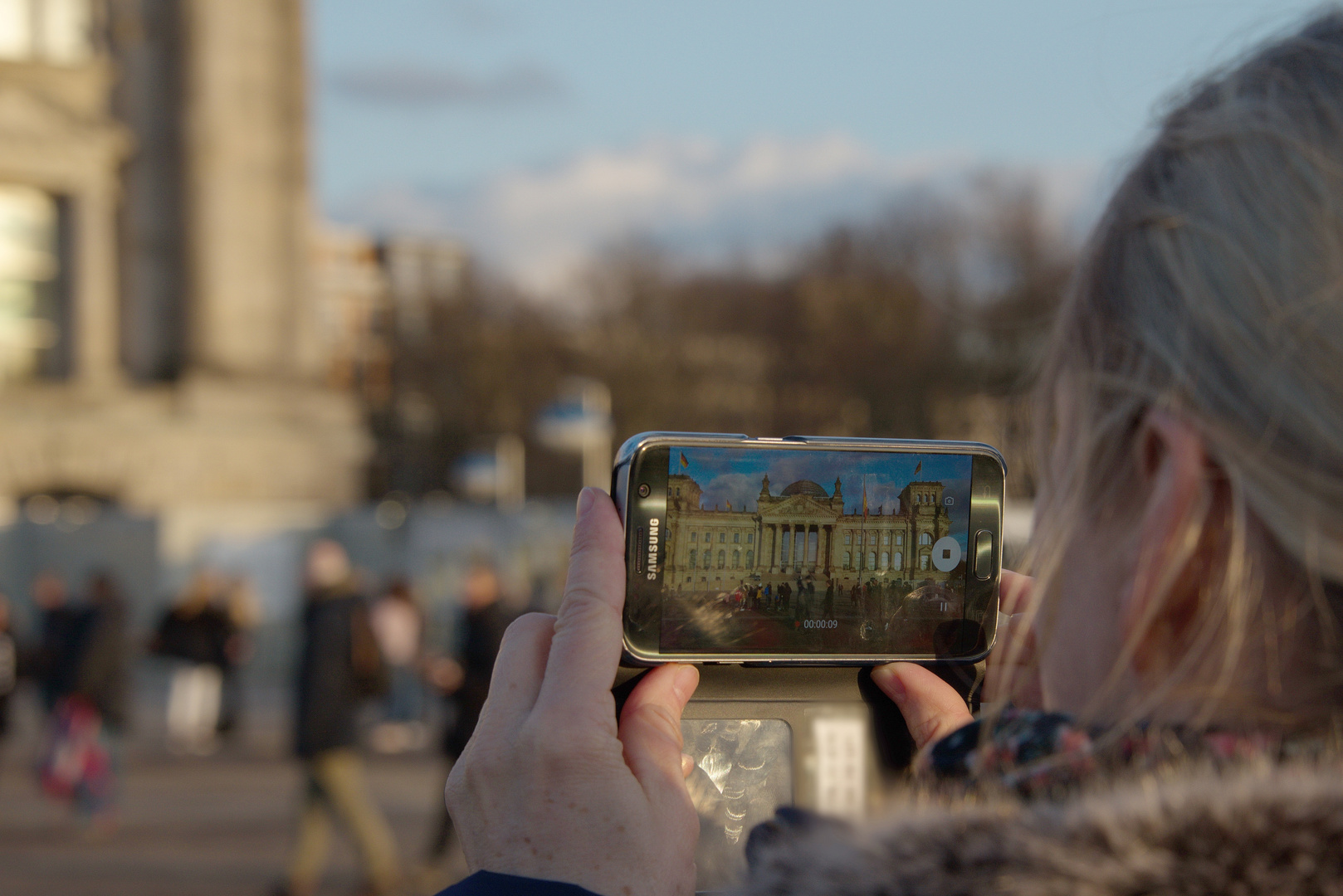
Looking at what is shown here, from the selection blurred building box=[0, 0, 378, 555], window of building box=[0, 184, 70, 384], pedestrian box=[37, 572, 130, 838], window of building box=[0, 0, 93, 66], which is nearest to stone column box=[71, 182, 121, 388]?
blurred building box=[0, 0, 378, 555]

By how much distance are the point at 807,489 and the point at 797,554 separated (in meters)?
0.07

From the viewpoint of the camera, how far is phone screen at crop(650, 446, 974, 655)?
1601 millimetres

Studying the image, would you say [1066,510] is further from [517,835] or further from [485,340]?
[485,340]

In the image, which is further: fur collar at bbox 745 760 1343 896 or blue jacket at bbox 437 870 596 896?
blue jacket at bbox 437 870 596 896

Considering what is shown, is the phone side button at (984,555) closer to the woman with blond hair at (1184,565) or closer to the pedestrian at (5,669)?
the woman with blond hair at (1184,565)

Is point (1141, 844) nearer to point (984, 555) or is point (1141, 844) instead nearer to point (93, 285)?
point (984, 555)

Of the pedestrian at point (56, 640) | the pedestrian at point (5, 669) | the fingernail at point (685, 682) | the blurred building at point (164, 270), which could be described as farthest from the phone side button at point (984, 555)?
the blurred building at point (164, 270)

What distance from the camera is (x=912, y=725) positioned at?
153cm

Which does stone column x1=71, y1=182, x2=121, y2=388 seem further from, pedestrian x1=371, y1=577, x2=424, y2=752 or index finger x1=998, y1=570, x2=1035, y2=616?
index finger x1=998, y1=570, x2=1035, y2=616

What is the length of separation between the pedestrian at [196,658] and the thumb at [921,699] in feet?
49.4

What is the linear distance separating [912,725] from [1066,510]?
469 mm

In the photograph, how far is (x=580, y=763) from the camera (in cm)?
133

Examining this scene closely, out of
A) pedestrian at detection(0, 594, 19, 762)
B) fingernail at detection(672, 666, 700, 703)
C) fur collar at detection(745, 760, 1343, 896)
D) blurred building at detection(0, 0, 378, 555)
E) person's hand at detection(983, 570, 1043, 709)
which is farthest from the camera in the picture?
blurred building at detection(0, 0, 378, 555)

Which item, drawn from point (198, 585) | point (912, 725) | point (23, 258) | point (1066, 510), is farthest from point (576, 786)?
point (23, 258)
